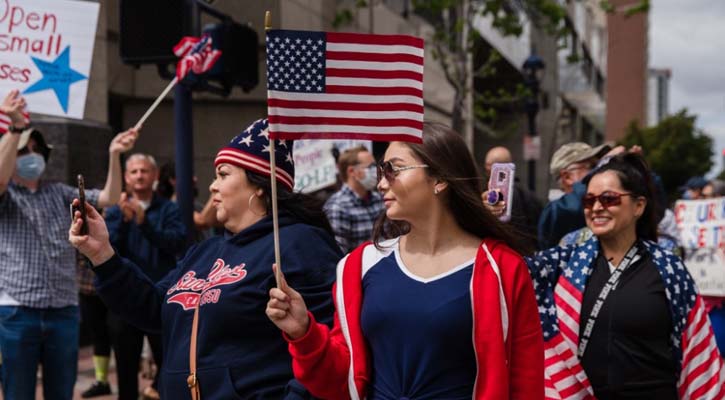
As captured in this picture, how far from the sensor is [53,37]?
207 inches

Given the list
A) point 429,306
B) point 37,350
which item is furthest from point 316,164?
point 429,306

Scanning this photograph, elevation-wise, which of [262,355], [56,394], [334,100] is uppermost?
[334,100]

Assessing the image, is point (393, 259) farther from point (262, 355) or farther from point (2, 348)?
point (2, 348)

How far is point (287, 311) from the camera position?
9.07 feet

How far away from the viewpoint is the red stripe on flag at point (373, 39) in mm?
2990

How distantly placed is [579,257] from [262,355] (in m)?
1.72

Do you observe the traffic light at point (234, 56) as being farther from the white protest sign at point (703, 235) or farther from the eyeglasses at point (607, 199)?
the white protest sign at point (703, 235)

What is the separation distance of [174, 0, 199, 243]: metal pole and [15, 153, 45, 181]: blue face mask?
3.40 feet

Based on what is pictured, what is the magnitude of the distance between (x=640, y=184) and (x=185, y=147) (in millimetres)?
3175

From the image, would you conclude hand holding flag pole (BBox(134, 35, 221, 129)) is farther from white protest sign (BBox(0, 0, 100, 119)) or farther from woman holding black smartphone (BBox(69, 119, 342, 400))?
woman holding black smartphone (BBox(69, 119, 342, 400))

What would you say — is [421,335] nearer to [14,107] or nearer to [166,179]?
[14,107]

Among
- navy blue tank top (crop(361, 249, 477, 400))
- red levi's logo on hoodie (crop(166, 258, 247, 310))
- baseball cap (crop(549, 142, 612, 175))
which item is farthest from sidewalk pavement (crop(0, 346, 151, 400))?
navy blue tank top (crop(361, 249, 477, 400))

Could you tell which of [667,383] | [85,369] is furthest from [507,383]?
[85,369]

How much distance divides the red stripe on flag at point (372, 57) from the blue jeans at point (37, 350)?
125 inches
